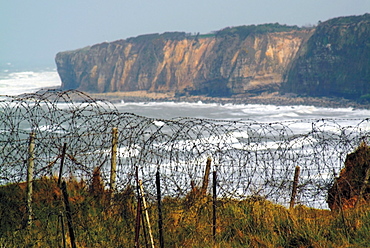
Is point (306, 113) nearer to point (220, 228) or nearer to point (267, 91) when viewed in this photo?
point (267, 91)

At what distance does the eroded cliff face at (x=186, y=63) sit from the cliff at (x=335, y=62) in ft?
17.1

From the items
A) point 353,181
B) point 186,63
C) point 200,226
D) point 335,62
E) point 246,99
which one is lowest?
point 246,99

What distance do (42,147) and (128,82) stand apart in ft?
409

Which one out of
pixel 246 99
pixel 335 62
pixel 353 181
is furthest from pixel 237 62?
pixel 353 181

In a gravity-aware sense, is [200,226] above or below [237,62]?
below

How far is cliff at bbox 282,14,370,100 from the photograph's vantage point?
101562mm

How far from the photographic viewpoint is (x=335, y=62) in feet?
354

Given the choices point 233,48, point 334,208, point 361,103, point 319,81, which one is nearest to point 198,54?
point 233,48

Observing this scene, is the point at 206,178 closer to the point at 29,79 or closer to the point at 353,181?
the point at 353,181

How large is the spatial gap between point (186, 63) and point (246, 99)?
28477 millimetres

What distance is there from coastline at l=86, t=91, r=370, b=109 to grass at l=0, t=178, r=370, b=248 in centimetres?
8296

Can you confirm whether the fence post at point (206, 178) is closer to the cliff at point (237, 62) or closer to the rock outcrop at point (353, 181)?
the rock outcrop at point (353, 181)

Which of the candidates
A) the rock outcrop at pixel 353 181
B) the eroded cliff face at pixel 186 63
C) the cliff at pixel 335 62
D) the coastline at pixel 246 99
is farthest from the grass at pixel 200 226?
the eroded cliff face at pixel 186 63

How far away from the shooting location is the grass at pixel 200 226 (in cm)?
500
